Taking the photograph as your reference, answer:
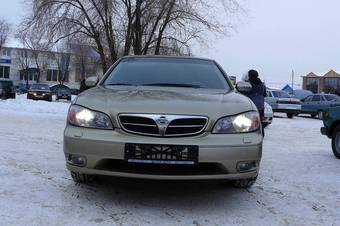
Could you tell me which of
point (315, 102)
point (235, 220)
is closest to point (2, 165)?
point (235, 220)

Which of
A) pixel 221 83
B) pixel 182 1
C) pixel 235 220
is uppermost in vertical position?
pixel 182 1

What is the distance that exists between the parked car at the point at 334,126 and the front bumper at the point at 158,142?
5.05m

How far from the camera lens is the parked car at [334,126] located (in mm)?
9469

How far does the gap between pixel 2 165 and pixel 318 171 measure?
4.59 metres

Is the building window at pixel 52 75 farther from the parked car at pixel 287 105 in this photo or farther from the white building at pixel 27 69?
the parked car at pixel 287 105

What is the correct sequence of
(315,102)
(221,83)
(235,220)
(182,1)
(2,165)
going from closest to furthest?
1. (235,220)
2. (221,83)
3. (2,165)
4. (182,1)
5. (315,102)

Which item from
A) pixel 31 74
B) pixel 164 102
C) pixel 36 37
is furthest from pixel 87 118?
pixel 31 74

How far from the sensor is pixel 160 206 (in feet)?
16.7

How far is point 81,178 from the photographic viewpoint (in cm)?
575

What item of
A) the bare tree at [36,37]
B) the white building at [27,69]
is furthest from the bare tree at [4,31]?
the bare tree at [36,37]

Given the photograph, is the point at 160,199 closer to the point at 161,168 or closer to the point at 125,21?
the point at 161,168

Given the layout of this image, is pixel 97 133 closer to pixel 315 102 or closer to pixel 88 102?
pixel 88 102

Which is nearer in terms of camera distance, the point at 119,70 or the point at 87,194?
the point at 87,194

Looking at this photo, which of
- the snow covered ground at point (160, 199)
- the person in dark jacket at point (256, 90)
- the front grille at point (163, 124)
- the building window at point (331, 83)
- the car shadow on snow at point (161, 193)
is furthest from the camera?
the building window at point (331, 83)
